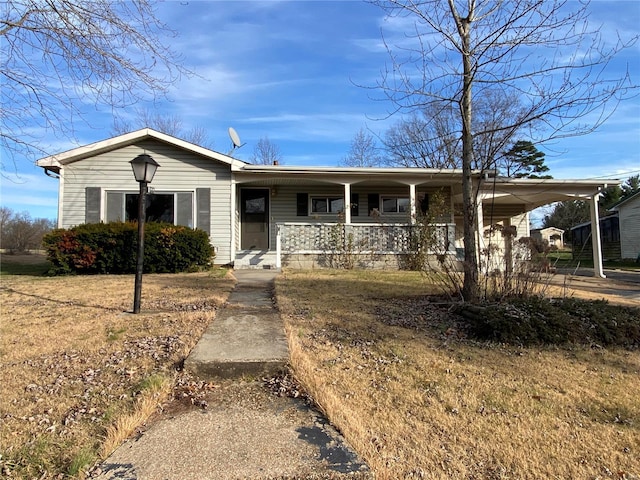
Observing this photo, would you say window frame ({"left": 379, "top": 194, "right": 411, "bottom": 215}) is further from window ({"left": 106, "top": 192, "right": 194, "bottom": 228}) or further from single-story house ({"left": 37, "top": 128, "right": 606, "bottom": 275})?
window ({"left": 106, "top": 192, "right": 194, "bottom": 228})

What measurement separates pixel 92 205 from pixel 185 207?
2.48 metres

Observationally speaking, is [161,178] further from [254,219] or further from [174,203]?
[254,219]

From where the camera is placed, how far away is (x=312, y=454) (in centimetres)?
227

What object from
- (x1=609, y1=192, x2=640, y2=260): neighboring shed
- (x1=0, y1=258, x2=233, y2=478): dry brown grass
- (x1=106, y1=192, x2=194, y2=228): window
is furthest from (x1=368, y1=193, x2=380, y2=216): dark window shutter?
(x1=609, y1=192, x2=640, y2=260): neighboring shed

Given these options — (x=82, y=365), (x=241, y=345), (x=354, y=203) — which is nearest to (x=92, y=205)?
(x=354, y=203)

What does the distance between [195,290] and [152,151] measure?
6086 millimetres

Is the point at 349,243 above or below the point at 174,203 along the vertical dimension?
below

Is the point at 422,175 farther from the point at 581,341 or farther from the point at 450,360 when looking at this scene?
the point at 450,360

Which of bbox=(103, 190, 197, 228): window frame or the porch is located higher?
bbox=(103, 190, 197, 228): window frame

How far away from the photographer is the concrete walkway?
6.93 feet

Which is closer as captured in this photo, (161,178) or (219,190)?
(161,178)

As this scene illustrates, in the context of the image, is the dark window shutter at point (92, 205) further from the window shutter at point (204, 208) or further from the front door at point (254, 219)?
the front door at point (254, 219)

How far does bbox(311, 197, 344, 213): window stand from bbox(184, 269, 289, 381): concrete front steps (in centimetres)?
773

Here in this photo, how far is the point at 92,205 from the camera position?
1134 centimetres
